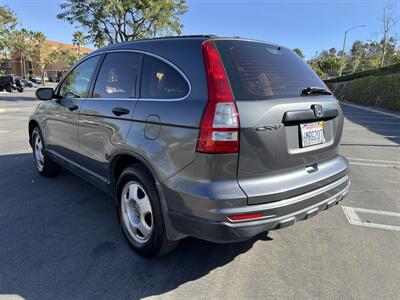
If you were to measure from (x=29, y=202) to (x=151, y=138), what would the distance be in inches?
97.5

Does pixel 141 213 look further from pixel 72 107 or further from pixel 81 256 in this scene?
pixel 72 107

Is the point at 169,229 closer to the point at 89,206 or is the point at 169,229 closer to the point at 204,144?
the point at 204,144

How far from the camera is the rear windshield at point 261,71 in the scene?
90.7 inches

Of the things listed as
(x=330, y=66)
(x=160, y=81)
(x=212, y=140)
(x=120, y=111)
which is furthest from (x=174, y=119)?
(x=330, y=66)

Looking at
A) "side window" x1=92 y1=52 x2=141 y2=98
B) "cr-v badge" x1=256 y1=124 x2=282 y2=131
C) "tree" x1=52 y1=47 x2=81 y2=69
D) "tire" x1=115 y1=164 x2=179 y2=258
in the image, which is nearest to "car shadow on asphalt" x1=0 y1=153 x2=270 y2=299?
"tire" x1=115 y1=164 x2=179 y2=258

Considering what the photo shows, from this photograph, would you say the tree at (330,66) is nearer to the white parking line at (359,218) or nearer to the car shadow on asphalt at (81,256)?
the white parking line at (359,218)

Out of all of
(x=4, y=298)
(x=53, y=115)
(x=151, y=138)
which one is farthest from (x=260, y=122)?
(x=53, y=115)

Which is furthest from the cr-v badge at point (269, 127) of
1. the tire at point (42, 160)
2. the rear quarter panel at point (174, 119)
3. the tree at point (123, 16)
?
the tree at point (123, 16)

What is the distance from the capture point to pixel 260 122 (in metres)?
2.22

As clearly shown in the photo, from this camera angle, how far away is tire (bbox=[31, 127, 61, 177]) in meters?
4.88

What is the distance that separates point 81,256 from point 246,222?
1.60m

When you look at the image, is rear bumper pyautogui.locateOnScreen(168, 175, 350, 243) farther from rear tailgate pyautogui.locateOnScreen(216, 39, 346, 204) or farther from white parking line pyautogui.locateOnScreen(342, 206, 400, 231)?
white parking line pyautogui.locateOnScreen(342, 206, 400, 231)

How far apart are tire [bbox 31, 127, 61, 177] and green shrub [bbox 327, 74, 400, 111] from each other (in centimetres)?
2039

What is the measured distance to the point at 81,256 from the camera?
113 inches
